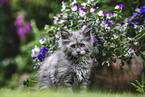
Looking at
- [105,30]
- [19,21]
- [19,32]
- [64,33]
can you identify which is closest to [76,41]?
[64,33]

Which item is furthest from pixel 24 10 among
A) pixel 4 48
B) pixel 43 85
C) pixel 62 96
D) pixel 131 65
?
pixel 62 96

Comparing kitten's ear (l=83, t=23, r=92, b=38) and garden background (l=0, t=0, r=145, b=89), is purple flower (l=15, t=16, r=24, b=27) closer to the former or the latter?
garden background (l=0, t=0, r=145, b=89)

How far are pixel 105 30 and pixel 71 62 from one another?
1035 millimetres

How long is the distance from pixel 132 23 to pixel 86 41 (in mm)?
1277

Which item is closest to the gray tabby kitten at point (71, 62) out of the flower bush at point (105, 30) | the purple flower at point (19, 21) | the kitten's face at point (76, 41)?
the kitten's face at point (76, 41)

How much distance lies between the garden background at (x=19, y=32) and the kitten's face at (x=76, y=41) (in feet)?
7.67

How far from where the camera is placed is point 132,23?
12.6 feet

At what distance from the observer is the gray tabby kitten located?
2.98 metres

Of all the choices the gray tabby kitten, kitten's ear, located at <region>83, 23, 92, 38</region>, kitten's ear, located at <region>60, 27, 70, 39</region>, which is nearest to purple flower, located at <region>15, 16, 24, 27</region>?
the gray tabby kitten

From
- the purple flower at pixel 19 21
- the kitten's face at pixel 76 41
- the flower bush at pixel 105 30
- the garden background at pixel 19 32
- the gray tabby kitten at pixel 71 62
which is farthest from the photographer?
the purple flower at pixel 19 21

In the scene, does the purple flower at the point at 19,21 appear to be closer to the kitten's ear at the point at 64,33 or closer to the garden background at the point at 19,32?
the garden background at the point at 19,32

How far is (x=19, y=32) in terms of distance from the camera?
5.91 m

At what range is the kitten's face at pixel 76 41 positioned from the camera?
10.1 ft

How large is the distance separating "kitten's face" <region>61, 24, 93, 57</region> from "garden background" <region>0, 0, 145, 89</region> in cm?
234
